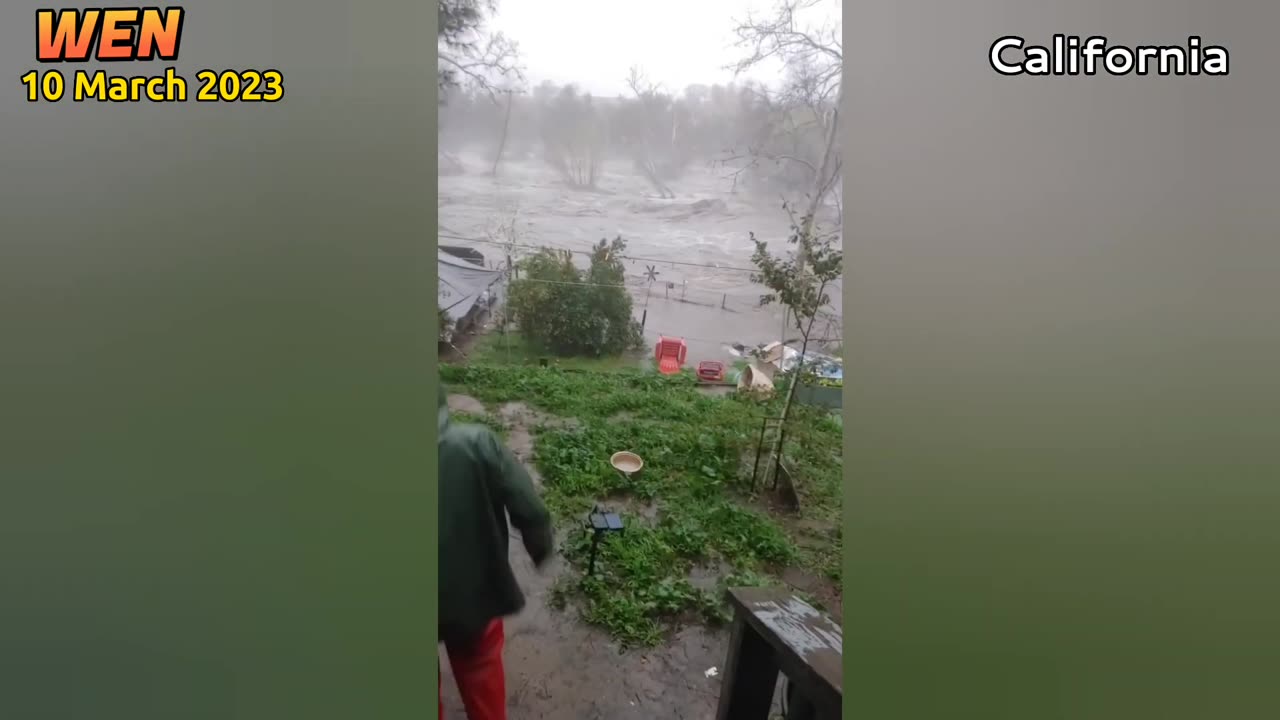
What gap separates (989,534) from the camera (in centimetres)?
153

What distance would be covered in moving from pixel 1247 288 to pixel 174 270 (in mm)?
3002

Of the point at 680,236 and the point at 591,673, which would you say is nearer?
the point at 591,673

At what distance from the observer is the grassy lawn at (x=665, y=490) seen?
1.57 meters

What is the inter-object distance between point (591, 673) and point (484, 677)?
0.30 m

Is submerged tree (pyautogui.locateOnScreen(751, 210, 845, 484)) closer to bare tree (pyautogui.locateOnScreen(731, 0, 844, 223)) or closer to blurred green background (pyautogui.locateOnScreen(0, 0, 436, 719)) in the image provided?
bare tree (pyautogui.locateOnScreen(731, 0, 844, 223))

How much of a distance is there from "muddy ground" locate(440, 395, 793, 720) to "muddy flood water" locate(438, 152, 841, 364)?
2.68 feet

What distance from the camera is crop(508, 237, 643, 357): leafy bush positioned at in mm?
1625

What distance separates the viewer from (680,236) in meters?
1.66

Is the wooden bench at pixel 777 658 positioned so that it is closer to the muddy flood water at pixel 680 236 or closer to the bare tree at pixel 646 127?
the muddy flood water at pixel 680 236

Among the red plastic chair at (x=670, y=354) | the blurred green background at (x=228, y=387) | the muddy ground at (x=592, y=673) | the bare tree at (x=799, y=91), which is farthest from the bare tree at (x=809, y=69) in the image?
the muddy ground at (x=592, y=673)

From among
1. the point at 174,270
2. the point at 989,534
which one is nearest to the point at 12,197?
the point at 174,270

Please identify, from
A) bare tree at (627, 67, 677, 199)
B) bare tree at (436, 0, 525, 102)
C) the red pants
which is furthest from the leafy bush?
the red pants

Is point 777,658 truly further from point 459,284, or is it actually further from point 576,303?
point 459,284

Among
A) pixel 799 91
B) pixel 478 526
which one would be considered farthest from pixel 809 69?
pixel 478 526
